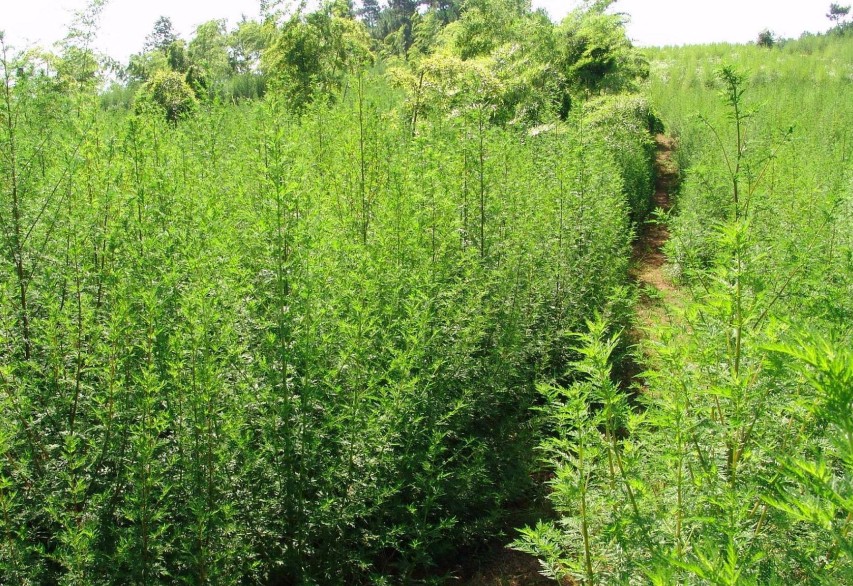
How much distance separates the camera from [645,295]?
866 centimetres

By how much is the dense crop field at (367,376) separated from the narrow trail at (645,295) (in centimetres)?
18

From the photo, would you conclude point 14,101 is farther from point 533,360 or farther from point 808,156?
point 808,156

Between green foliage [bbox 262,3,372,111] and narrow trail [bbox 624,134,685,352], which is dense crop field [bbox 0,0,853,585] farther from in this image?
green foliage [bbox 262,3,372,111]

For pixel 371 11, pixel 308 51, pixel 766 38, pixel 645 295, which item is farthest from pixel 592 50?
pixel 371 11

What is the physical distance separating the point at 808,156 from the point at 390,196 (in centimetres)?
941

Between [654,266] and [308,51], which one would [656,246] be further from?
[308,51]

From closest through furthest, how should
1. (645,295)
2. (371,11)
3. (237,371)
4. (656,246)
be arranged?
(237,371) → (645,295) → (656,246) → (371,11)

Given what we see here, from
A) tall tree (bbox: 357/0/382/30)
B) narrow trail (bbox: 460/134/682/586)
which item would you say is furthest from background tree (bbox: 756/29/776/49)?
tall tree (bbox: 357/0/382/30)

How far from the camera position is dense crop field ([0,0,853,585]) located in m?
2.07

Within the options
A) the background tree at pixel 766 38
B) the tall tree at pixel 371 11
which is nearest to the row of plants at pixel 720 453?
the background tree at pixel 766 38

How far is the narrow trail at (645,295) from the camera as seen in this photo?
3.67 metres

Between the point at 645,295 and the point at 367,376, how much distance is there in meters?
6.72

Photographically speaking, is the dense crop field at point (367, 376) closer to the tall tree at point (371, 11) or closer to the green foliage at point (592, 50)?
the green foliage at point (592, 50)

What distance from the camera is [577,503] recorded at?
233cm
